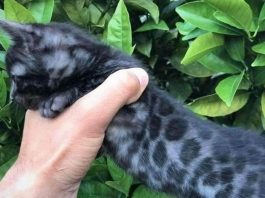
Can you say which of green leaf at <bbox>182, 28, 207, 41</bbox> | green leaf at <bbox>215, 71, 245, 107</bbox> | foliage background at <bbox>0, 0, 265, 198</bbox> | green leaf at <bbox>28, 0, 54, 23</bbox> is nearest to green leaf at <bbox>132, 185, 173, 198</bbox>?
foliage background at <bbox>0, 0, 265, 198</bbox>

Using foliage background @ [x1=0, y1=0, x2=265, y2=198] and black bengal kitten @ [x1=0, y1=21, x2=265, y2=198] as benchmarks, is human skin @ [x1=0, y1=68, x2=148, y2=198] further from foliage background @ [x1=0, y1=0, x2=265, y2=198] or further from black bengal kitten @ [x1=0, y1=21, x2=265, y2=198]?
foliage background @ [x1=0, y1=0, x2=265, y2=198]

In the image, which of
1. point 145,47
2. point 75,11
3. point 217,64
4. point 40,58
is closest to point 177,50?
point 145,47

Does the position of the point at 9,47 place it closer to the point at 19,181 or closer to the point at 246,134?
the point at 19,181

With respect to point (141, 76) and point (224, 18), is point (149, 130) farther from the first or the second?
point (224, 18)

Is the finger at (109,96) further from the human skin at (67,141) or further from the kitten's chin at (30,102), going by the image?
the kitten's chin at (30,102)

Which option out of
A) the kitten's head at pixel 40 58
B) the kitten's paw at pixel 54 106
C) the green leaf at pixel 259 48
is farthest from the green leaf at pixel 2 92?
the green leaf at pixel 259 48
